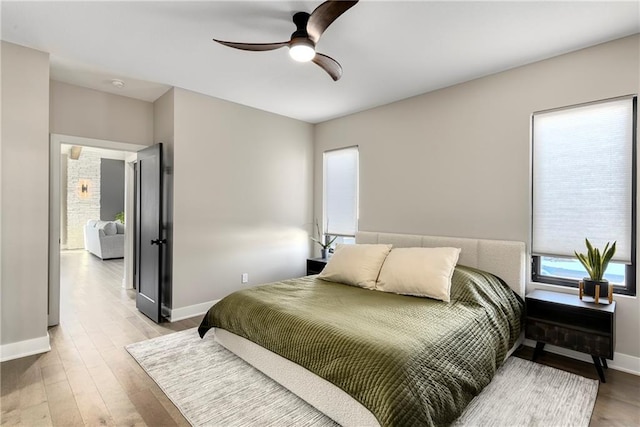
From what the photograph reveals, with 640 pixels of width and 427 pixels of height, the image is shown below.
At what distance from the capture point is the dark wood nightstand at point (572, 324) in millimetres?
2328

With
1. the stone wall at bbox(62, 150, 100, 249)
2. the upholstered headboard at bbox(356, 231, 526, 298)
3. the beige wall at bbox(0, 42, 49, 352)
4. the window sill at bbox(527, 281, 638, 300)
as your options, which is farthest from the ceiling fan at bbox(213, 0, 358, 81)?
the stone wall at bbox(62, 150, 100, 249)

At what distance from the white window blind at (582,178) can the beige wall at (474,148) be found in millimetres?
112

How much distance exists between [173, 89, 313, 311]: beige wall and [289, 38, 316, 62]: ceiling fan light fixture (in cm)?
202

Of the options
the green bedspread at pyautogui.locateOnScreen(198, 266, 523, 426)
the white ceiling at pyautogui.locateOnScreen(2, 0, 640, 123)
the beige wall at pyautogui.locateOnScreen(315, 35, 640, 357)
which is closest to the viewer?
the green bedspread at pyautogui.locateOnScreen(198, 266, 523, 426)

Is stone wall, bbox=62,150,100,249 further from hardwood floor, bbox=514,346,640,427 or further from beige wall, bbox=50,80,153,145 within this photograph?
hardwood floor, bbox=514,346,640,427

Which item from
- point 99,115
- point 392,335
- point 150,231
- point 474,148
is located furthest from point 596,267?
point 99,115

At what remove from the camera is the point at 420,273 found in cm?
273

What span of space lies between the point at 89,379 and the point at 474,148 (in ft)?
13.1

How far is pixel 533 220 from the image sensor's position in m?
2.96

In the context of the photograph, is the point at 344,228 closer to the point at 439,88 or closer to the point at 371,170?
the point at 371,170

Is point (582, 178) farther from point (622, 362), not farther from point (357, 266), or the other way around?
point (357, 266)

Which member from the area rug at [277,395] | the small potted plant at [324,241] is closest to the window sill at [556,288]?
the area rug at [277,395]

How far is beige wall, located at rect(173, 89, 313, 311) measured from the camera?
12.2 feet

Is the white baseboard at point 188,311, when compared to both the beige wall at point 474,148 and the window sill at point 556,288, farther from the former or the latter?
the window sill at point 556,288
